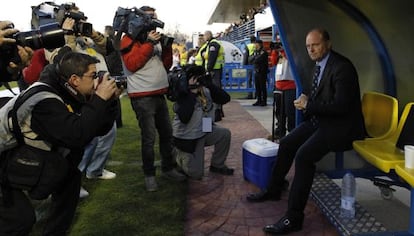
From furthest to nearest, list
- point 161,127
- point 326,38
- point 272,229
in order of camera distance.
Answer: point 161,127
point 326,38
point 272,229

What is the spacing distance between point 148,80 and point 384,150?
7.66 feet

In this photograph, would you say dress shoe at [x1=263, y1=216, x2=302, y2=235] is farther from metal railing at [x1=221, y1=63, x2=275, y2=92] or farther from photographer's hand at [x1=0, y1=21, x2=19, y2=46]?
metal railing at [x1=221, y1=63, x2=275, y2=92]

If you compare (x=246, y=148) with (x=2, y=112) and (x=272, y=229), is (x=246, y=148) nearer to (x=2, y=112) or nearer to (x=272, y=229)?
(x=272, y=229)

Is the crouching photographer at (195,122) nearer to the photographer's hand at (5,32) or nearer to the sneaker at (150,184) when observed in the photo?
the sneaker at (150,184)

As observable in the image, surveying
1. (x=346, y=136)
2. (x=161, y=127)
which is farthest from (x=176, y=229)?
(x=346, y=136)

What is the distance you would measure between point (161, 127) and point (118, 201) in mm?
922

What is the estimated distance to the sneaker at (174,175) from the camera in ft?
15.1

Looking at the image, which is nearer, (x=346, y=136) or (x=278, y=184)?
(x=346, y=136)

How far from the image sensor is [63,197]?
2688mm

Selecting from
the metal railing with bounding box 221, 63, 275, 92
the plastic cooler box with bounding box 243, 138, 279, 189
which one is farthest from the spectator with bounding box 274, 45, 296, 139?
the metal railing with bounding box 221, 63, 275, 92

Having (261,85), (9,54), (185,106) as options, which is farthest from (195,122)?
(261,85)

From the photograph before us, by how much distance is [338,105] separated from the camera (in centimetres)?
320

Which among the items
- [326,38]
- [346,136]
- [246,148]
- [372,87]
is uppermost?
[326,38]

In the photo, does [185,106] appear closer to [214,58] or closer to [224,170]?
[224,170]
